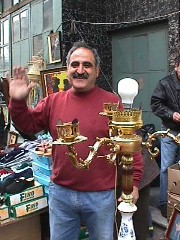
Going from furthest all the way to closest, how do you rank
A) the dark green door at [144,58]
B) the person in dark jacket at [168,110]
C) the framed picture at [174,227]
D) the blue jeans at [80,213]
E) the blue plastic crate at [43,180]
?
the dark green door at [144,58]
the person in dark jacket at [168,110]
the blue plastic crate at [43,180]
the framed picture at [174,227]
the blue jeans at [80,213]

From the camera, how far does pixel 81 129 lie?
5.84 ft

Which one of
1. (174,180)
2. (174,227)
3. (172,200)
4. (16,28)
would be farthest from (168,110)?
(16,28)

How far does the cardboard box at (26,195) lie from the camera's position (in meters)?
2.86

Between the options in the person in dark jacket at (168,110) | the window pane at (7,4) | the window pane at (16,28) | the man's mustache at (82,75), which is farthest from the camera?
the window pane at (7,4)

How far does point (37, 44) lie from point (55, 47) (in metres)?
0.86

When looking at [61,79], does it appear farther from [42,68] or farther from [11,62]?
[11,62]

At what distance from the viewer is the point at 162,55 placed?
14.4 ft

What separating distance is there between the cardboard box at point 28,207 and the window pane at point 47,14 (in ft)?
10.4

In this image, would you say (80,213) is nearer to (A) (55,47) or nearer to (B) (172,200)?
(B) (172,200)

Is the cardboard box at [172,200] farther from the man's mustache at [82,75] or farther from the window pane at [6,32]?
the window pane at [6,32]

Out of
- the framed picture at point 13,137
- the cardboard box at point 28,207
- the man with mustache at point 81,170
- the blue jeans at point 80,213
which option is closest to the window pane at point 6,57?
the framed picture at point 13,137

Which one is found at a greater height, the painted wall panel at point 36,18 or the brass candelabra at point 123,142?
the painted wall panel at point 36,18

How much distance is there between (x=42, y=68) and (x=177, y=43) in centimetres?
226

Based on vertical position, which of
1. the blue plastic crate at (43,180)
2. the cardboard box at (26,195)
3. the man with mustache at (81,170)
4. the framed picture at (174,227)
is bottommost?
the framed picture at (174,227)
